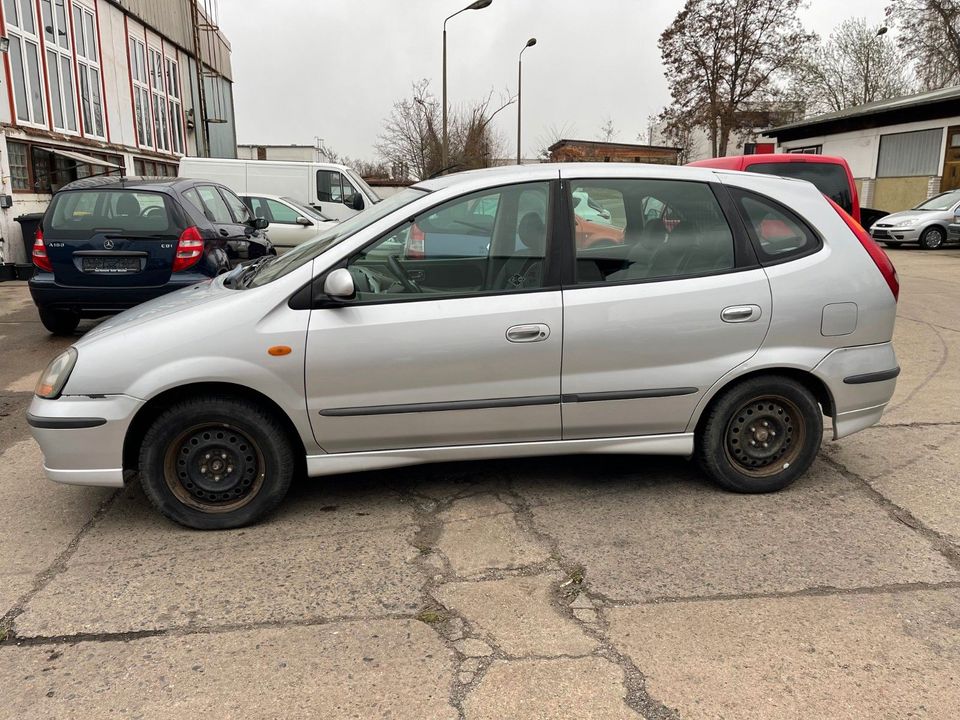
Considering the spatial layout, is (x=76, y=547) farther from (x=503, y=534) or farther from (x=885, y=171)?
(x=885, y=171)

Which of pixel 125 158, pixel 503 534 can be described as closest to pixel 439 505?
pixel 503 534

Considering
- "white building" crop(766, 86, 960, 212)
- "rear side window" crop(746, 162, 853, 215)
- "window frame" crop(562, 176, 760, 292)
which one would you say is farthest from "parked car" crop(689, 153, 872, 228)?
"white building" crop(766, 86, 960, 212)

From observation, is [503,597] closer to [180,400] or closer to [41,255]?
[180,400]

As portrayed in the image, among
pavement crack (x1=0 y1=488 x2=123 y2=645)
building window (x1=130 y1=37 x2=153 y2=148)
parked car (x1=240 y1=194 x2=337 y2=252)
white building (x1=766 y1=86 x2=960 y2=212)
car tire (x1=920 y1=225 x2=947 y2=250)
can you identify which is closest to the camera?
pavement crack (x1=0 y1=488 x2=123 y2=645)

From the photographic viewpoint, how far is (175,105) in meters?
25.8

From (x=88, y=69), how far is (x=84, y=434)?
1864 cm

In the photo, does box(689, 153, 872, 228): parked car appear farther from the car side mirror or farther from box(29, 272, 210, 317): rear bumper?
the car side mirror

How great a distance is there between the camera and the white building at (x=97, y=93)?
14359 mm

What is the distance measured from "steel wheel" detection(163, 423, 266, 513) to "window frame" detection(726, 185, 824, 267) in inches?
105

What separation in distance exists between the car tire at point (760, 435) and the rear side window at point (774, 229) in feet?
2.11

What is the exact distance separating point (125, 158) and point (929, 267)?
19574 mm

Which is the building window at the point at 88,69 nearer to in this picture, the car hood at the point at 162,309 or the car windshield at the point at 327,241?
the car hood at the point at 162,309

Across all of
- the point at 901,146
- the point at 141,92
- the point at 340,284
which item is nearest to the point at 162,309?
the point at 340,284

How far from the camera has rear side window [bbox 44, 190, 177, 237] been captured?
730cm
